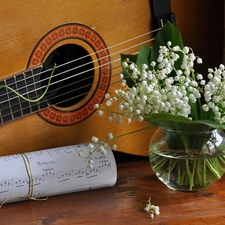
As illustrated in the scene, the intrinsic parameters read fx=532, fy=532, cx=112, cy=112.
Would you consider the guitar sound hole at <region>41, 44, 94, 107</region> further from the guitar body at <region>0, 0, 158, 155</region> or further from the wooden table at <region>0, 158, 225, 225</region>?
the wooden table at <region>0, 158, 225, 225</region>

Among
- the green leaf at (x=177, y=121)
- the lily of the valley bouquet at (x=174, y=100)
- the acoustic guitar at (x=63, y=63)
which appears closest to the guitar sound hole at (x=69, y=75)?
the acoustic guitar at (x=63, y=63)

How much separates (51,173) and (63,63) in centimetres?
24

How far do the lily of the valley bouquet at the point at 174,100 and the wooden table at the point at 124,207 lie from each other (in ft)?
0.12

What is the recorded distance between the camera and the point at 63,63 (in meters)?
1.12

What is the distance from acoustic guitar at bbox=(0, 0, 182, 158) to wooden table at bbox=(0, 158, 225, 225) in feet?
0.43

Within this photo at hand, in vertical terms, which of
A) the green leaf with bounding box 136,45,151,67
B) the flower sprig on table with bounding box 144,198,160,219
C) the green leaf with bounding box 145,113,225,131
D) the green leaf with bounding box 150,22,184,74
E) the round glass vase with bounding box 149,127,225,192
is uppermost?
the green leaf with bounding box 150,22,184,74

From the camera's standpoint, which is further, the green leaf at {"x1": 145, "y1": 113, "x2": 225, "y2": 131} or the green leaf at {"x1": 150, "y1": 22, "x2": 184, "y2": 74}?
the green leaf at {"x1": 150, "y1": 22, "x2": 184, "y2": 74}

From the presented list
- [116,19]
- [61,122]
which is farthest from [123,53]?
[61,122]

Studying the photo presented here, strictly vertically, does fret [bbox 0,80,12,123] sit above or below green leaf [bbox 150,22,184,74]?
below

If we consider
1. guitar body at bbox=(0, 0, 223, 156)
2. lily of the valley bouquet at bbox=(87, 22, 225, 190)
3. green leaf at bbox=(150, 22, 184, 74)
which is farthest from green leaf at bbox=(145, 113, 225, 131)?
guitar body at bbox=(0, 0, 223, 156)

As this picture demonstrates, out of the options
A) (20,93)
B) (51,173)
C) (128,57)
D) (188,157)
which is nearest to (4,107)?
(20,93)

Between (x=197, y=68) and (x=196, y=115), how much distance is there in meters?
0.30

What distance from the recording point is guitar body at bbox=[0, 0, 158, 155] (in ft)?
3.37

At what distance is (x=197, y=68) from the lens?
1.26 m
